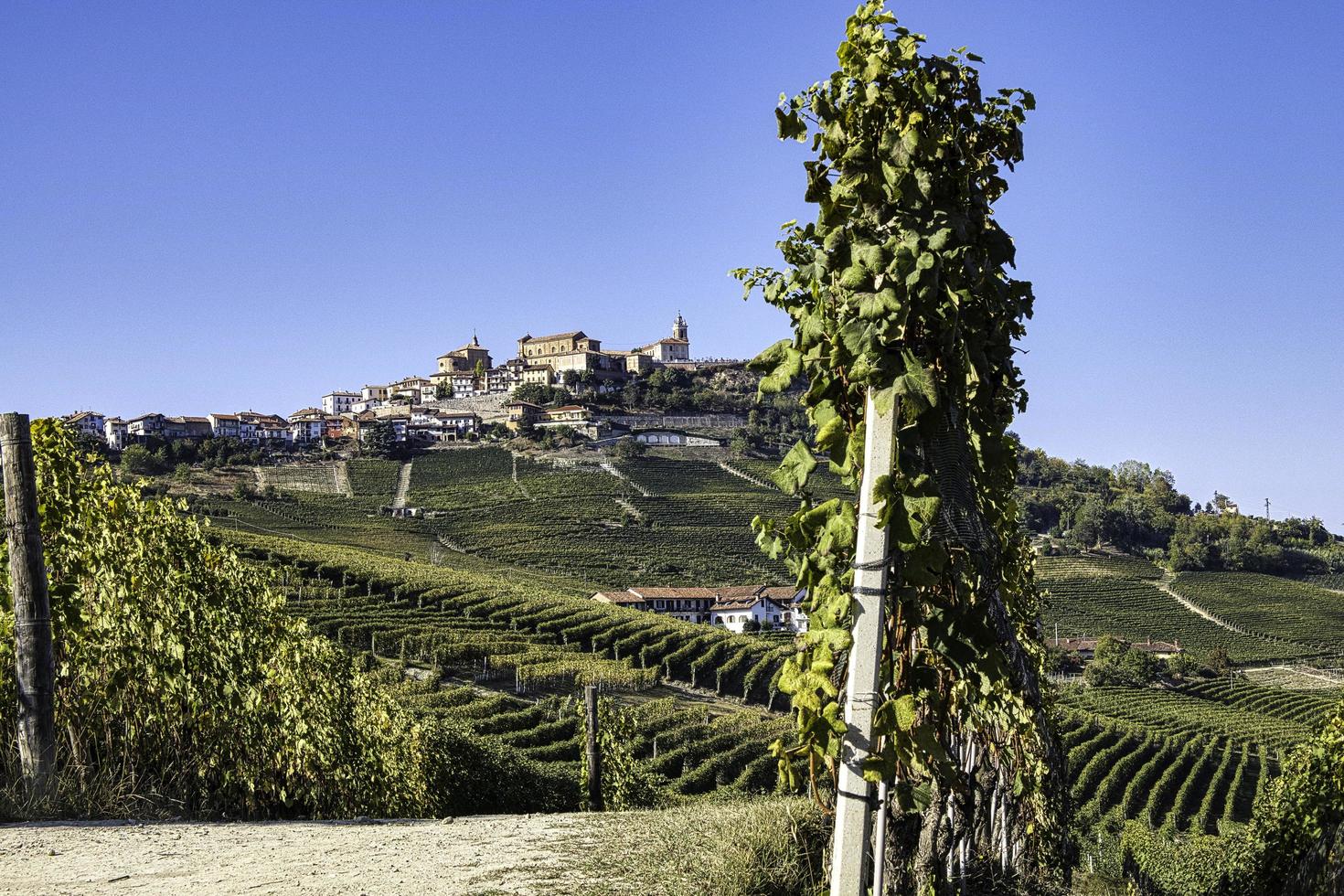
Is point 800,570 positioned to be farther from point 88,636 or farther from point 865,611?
point 88,636

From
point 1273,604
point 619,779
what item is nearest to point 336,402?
point 1273,604

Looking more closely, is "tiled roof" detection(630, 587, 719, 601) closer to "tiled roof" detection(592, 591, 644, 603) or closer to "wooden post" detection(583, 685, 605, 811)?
"tiled roof" detection(592, 591, 644, 603)

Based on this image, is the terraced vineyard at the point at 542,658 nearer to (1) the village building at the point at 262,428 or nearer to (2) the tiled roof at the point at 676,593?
(2) the tiled roof at the point at 676,593

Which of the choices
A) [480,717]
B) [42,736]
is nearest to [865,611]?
[42,736]

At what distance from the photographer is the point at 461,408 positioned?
113062mm

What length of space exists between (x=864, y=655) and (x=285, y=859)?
9.90 feet

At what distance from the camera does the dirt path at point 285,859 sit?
12.1 feet

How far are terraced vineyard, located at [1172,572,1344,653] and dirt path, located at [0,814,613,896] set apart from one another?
6756 cm

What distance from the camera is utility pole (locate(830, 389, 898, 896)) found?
232cm

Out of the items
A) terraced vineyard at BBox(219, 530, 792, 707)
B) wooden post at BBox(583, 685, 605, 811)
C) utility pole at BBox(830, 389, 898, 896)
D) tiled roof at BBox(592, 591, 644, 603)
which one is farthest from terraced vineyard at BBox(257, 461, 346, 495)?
utility pole at BBox(830, 389, 898, 896)

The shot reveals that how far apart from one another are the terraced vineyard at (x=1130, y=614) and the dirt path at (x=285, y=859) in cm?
5331

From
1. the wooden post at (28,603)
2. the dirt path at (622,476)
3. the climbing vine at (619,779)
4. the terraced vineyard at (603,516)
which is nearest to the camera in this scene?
the wooden post at (28,603)

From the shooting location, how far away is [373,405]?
404 ft

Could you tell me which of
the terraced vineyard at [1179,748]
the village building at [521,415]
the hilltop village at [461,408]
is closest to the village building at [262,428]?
the hilltop village at [461,408]
